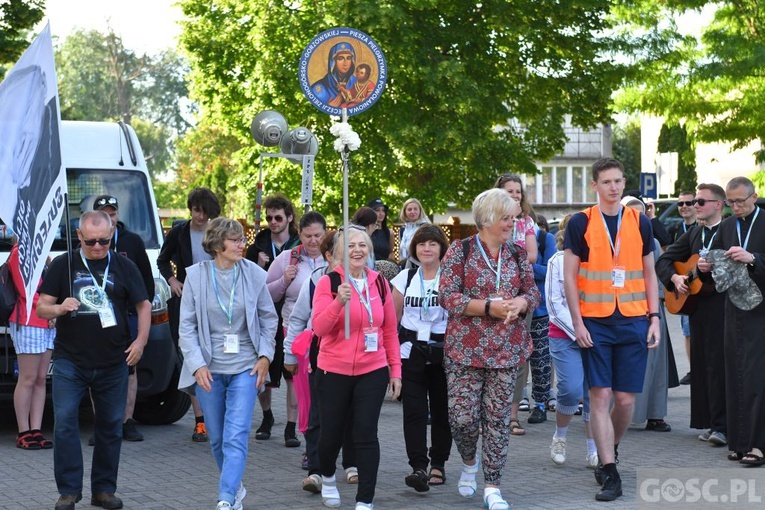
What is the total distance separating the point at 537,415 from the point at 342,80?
3746 mm

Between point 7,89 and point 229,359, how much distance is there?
2127 mm

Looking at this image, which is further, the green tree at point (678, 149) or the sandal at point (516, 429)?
the green tree at point (678, 149)

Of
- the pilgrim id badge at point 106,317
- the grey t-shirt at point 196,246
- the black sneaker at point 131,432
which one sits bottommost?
the black sneaker at point 131,432

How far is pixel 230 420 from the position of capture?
6906 mm

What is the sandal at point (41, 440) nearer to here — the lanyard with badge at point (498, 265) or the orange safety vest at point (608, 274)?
the lanyard with badge at point (498, 265)

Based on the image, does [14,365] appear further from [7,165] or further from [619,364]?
Answer: [619,364]

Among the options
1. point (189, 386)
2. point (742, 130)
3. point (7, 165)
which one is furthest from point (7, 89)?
point (742, 130)

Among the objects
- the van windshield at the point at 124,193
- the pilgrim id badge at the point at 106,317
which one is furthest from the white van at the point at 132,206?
the pilgrim id badge at the point at 106,317

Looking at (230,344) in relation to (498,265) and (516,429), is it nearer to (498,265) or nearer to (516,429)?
(498,265)

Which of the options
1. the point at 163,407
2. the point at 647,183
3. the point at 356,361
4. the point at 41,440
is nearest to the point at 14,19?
the point at 647,183

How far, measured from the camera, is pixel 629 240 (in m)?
7.46

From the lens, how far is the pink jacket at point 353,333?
23.0 ft

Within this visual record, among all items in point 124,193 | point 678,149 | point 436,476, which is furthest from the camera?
point 678,149

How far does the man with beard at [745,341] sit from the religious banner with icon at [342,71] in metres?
2.71
